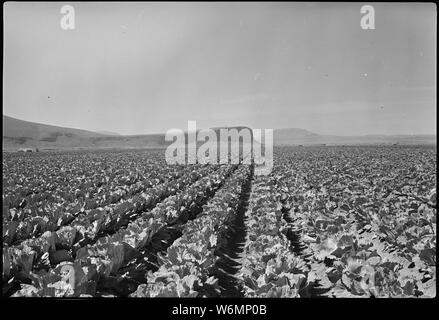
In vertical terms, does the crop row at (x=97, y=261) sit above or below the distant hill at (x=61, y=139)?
below

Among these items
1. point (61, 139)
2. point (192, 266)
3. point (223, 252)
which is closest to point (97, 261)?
point (192, 266)

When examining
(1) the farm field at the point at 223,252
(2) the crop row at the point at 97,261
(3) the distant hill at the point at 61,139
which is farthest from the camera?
(3) the distant hill at the point at 61,139

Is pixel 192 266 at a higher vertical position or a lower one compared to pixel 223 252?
higher

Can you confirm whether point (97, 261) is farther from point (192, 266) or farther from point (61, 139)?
point (61, 139)

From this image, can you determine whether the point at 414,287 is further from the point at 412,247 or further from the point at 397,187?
the point at 397,187

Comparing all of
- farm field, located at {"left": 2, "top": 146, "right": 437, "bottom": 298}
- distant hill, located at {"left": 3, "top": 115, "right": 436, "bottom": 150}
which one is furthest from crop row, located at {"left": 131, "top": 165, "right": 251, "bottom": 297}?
distant hill, located at {"left": 3, "top": 115, "right": 436, "bottom": 150}

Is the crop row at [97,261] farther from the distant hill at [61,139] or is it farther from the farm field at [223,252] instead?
the distant hill at [61,139]

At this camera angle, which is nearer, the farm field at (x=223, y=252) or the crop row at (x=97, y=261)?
the crop row at (x=97, y=261)

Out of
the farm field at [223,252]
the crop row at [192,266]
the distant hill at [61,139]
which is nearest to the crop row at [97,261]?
the farm field at [223,252]

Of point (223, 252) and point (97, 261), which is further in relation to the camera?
point (223, 252)

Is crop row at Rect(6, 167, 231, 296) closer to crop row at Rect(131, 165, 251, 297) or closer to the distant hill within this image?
crop row at Rect(131, 165, 251, 297)
